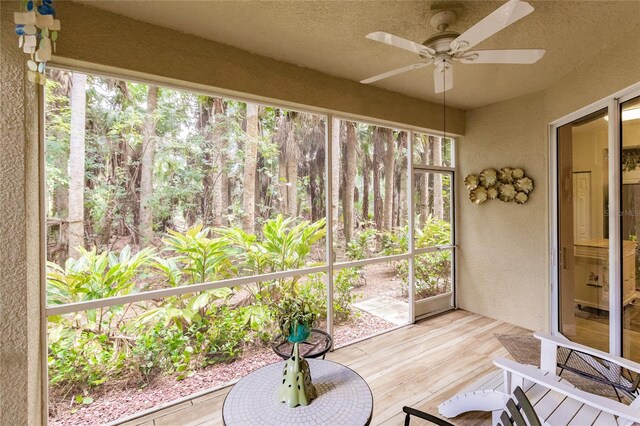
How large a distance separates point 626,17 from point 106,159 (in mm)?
3821

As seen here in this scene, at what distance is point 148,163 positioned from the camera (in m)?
2.40

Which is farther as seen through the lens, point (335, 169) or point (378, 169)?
point (378, 169)

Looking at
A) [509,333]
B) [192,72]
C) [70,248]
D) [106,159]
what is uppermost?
[192,72]

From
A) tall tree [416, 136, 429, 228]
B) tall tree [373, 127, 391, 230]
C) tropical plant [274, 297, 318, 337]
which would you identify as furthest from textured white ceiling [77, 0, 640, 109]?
tropical plant [274, 297, 318, 337]

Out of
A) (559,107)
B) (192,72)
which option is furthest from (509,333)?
(192,72)

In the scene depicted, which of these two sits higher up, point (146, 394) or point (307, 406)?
point (307, 406)

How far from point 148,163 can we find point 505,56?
263 cm

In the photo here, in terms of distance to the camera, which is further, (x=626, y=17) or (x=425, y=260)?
(x=425, y=260)

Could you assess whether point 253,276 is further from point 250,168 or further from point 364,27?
point 364,27

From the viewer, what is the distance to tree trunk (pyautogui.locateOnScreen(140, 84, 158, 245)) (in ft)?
7.80

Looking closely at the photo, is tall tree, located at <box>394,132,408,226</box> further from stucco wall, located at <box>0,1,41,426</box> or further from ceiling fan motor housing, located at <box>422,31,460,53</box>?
stucco wall, located at <box>0,1,41,426</box>

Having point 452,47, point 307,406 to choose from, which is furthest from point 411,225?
point 307,406

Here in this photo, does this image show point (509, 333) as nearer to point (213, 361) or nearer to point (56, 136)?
point (213, 361)

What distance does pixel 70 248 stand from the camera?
7.03 feet
